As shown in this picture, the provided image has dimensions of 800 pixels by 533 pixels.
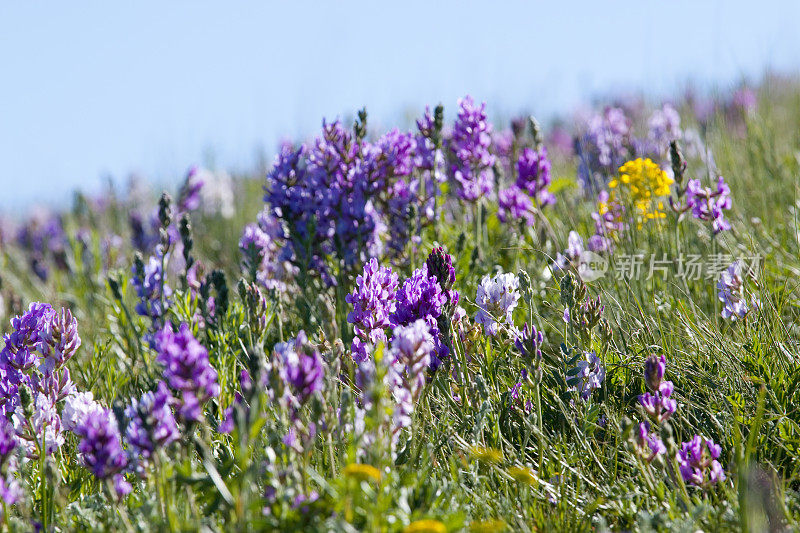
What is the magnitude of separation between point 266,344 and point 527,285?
1423 mm

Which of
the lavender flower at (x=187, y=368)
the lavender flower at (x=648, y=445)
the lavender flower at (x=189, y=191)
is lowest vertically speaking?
the lavender flower at (x=648, y=445)

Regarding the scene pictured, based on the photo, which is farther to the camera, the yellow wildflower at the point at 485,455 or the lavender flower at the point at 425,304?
the lavender flower at the point at 425,304

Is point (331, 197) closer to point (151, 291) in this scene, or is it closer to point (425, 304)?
point (151, 291)

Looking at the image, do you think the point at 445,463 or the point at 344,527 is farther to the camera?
the point at 445,463

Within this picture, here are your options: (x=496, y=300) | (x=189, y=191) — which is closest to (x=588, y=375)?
(x=496, y=300)

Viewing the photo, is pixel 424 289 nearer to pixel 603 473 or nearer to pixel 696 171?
pixel 603 473

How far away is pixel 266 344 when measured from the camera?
3.38 metres

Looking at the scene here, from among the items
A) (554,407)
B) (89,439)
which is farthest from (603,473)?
(89,439)

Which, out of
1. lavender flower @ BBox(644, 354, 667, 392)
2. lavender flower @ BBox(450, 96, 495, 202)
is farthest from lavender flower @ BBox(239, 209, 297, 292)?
lavender flower @ BBox(644, 354, 667, 392)

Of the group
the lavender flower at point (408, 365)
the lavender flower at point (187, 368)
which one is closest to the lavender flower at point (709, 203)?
the lavender flower at point (408, 365)

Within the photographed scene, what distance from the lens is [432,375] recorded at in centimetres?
249

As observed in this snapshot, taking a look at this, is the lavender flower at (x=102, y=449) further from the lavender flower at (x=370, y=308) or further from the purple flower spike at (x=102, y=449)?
the lavender flower at (x=370, y=308)

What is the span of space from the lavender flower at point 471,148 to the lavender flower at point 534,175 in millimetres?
334

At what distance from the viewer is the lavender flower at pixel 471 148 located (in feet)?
12.4
